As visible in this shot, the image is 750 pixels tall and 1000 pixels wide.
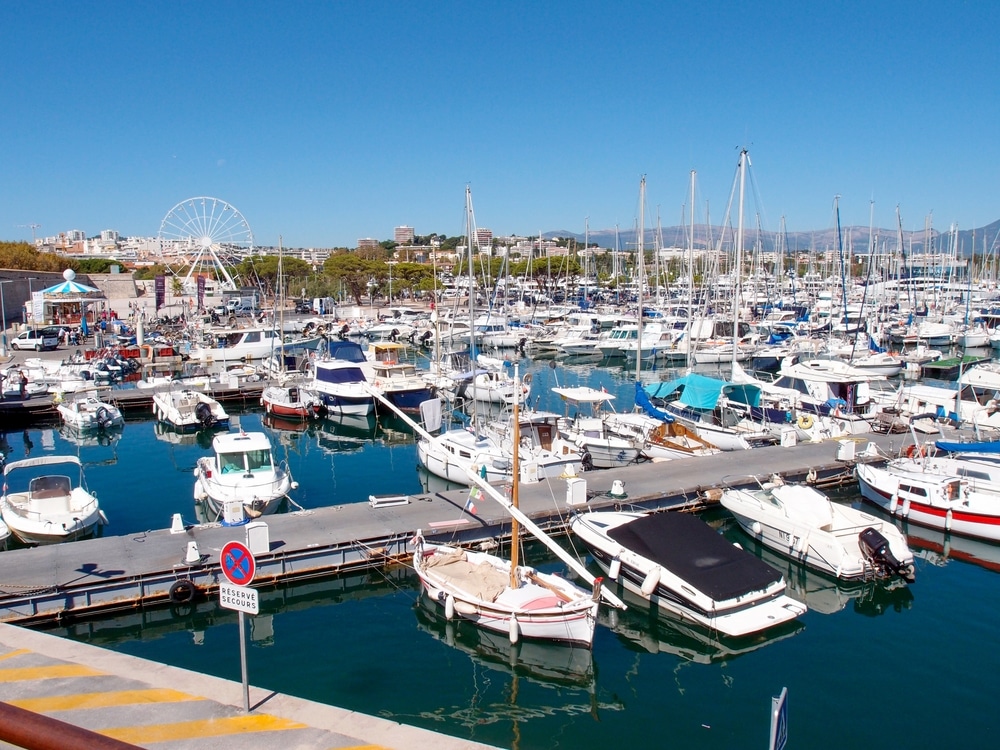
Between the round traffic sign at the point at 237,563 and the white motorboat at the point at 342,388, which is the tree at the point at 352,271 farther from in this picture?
the round traffic sign at the point at 237,563

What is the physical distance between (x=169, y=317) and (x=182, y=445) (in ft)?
168

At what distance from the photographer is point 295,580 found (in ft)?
60.8

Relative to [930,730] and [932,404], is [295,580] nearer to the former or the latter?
[930,730]

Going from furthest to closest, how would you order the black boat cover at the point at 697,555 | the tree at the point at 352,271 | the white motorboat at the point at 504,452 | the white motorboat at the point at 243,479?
the tree at the point at 352,271, the white motorboat at the point at 504,452, the white motorboat at the point at 243,479, the black boat cover at the point at 697,555

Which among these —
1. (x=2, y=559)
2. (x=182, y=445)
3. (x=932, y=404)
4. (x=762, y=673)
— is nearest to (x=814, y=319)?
Answer: (x=932, y=404)

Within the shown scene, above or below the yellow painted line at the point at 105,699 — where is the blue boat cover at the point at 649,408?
above

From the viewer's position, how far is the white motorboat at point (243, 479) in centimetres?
2281

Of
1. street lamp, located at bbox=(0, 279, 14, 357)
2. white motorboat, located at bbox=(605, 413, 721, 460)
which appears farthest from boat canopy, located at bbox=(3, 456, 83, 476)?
street lamp, located at bbox=(0, 279, 14, 357)

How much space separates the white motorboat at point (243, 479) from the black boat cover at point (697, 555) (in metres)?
10.4

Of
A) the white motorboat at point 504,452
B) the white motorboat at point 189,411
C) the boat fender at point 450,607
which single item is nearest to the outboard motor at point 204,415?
the white motorboat at point 189,411

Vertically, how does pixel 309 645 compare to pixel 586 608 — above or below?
below

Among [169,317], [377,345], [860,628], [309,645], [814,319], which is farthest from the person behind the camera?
[169,317]

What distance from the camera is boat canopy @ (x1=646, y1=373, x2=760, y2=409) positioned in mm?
32750

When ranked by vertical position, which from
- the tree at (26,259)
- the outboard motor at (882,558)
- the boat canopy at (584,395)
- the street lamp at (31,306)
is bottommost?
the outboard motor at (882,558)
